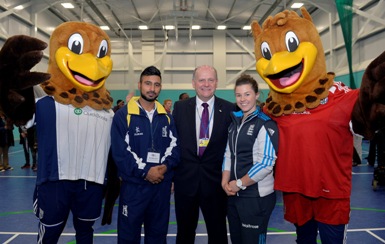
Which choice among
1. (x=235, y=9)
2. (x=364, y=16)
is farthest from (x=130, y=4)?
(x=364, y=16)

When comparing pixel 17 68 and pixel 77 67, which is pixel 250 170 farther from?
pixel 17 68

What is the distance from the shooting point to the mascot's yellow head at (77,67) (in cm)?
273

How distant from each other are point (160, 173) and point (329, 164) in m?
1.33

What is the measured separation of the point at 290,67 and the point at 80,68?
1687mm

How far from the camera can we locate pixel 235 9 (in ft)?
60.7

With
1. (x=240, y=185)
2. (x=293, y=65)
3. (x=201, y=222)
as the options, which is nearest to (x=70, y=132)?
(x=240, y=185)

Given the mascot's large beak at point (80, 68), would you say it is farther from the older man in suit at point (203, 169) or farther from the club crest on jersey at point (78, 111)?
the older man in suit at point (203, 169)

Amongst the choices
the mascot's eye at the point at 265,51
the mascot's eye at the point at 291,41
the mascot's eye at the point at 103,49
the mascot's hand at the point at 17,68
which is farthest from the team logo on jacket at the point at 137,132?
the mascot's eye at the point at 291,41

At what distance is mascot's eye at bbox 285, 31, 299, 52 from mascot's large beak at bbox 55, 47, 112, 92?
1.55 metres

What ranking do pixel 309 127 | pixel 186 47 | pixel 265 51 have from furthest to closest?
pixel 186 47 < pixel 265 51 < pixel 309 127

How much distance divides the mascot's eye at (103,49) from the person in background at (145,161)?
0.43 m

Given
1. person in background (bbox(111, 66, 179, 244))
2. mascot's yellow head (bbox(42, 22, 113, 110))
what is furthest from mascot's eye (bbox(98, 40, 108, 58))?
person in background (bbox(111, 66, 179, 244))

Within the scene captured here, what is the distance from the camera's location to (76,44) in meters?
2.83

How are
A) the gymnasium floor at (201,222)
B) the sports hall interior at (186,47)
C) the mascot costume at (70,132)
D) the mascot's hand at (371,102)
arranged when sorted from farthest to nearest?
the sports hall interior at (186,47)
the gymnasium floor at (201,222)
the mascot costume at (70,132)
the mascot's hand at (371,102)
